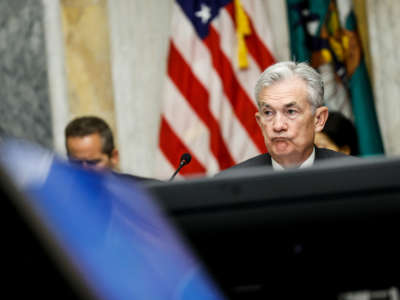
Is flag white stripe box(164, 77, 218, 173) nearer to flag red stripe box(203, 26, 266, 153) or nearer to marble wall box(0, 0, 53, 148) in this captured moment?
flag red stripe box(203, 26, 266, 153)

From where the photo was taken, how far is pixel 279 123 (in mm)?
2984

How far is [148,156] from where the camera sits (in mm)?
5457

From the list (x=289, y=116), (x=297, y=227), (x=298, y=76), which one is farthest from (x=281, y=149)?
(x=297, y=227)

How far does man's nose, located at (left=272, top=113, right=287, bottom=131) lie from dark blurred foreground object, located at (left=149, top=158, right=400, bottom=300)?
1.72 metres

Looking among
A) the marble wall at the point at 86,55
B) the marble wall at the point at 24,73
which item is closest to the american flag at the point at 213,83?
the marble wall at the point at 86,55

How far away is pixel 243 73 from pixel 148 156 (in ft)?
2.55

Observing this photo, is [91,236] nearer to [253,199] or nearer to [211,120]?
[253,199]

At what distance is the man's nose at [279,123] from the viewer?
9.73 feet

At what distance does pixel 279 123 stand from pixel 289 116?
0.18 ft

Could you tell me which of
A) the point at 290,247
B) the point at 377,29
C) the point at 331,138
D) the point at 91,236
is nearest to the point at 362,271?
the point at 290,247

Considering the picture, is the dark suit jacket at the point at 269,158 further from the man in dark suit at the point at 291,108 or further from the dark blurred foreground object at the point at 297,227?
the dark blurred foreground object at the point at 297,227

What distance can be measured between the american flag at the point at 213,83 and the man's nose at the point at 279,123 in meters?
2.21

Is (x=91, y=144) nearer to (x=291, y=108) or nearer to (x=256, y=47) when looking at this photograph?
(x=291, y=108)

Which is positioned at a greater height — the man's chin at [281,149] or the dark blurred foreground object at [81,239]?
the dark blurred foreground object at [81,239]
